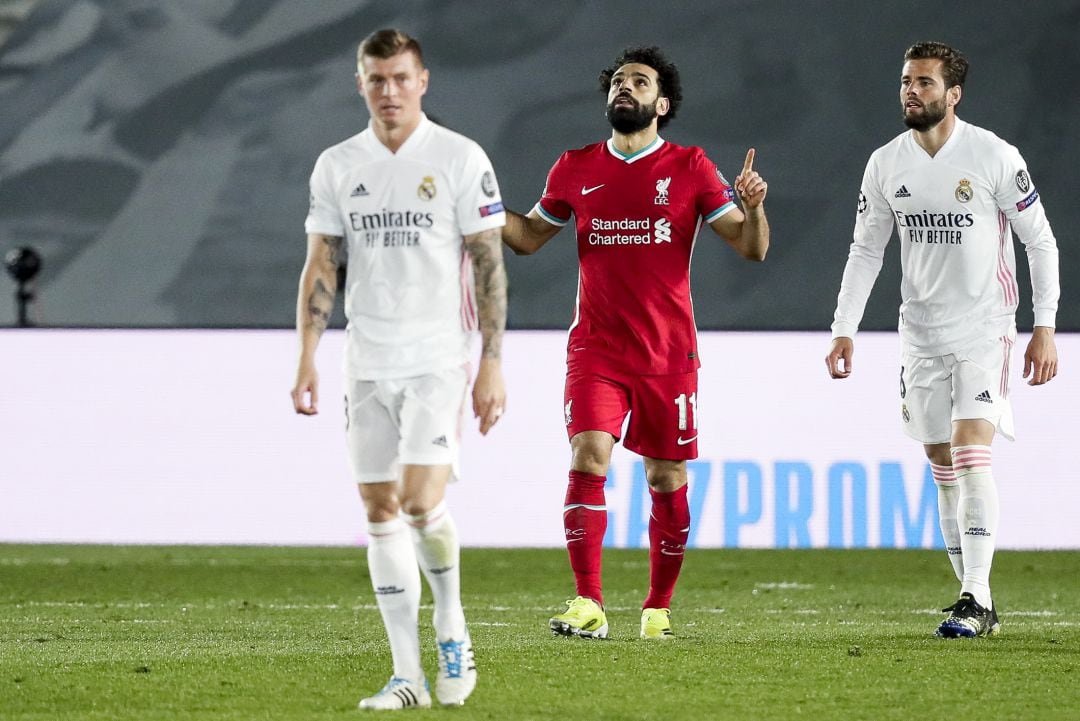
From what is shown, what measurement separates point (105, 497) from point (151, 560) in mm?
720

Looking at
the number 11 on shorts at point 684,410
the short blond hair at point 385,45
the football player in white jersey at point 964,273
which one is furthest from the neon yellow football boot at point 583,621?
the short blond hair at point 385,45

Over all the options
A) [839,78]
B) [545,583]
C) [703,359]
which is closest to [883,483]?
[703,359]

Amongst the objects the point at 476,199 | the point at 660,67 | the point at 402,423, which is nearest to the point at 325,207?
the point at 476,199

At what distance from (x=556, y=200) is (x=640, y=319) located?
0.58 m

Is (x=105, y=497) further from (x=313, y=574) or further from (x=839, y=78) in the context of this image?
(x=839, y=78)

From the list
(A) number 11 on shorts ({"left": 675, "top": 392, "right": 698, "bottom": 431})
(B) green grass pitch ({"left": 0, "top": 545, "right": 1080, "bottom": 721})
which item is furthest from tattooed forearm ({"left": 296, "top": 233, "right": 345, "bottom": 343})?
(A) number 11 on shorts ({"left": 675, "top": 392, "right": 698, "bottom": 431})

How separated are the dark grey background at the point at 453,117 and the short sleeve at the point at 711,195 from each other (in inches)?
425

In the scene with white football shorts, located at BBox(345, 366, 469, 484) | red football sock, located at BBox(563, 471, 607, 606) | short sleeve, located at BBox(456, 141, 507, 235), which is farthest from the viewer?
red football sock, located at BBox(563, 471, 607, 606)

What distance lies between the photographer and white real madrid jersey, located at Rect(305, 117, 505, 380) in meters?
4.61

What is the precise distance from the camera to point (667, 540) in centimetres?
641

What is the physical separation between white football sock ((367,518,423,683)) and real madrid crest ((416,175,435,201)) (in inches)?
33.3

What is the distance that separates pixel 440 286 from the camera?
4641 mm

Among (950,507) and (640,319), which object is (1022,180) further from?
(640,319)

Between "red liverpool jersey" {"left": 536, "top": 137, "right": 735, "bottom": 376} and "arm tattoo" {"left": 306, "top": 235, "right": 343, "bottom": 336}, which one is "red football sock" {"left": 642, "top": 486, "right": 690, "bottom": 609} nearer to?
"red liverpool jersey" {"left": 536, "top": 137, "right": 735, "bottom": 376}
